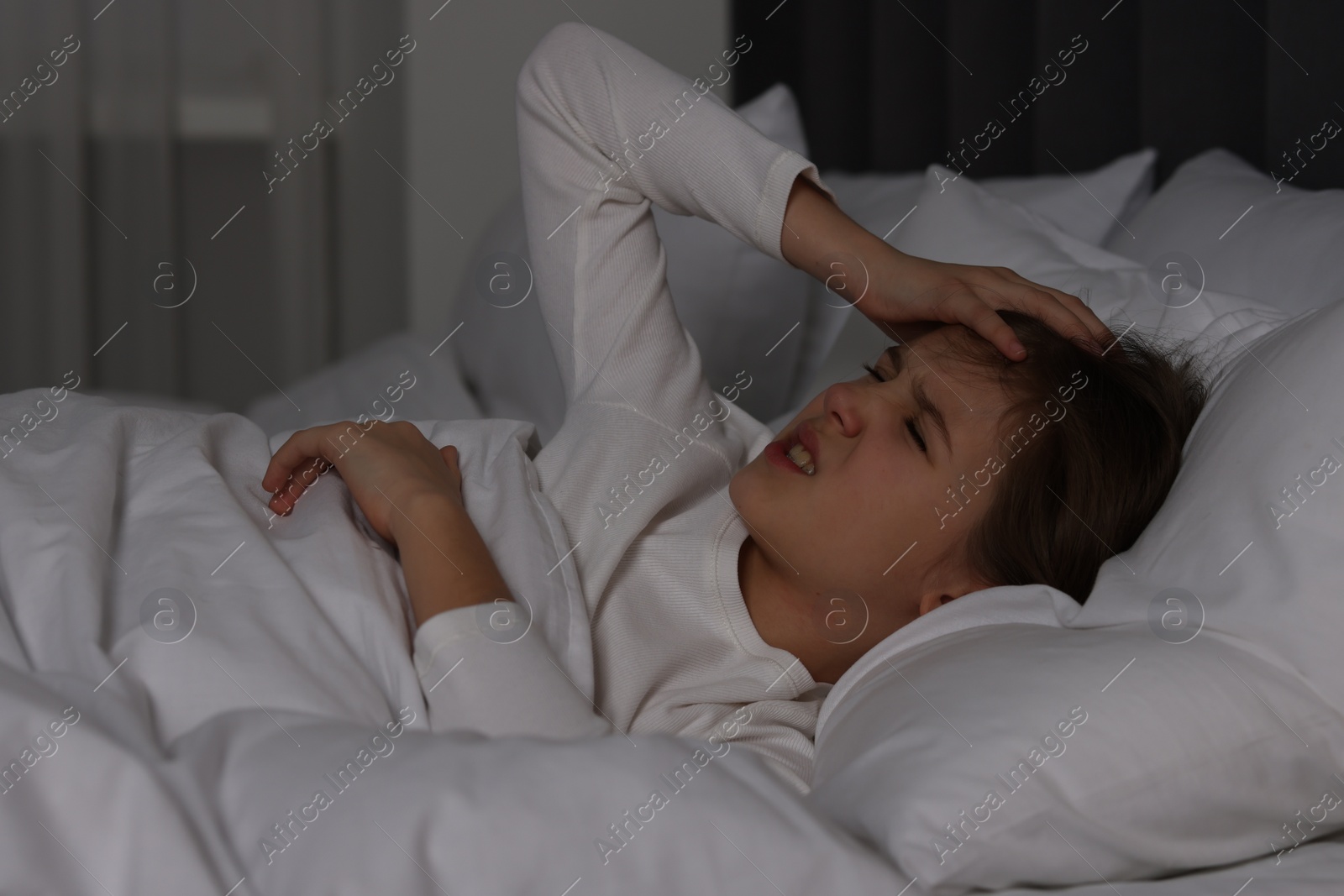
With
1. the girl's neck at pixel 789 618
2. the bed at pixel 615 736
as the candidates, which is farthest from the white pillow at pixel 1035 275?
the girl's neck at pixel 789 618

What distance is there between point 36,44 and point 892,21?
1651mm

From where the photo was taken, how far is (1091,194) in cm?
130

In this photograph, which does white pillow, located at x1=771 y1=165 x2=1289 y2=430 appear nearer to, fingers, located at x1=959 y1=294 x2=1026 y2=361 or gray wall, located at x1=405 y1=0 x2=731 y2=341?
fingers, located at x1=959 y1=294 x2=1026 y2=361

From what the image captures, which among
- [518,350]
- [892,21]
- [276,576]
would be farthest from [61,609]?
[892,21]

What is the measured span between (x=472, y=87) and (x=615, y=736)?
6.88 ft

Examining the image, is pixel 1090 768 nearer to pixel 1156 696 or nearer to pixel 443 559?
pixel 1156 696

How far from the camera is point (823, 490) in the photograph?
0.81 m

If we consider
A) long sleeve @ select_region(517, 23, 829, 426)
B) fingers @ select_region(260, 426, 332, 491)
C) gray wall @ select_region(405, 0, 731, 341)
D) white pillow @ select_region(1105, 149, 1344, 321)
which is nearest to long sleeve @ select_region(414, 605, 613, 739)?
fingers @ select_region(260, 426, 332, 491)

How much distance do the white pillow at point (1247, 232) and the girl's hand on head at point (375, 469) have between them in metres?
0.75

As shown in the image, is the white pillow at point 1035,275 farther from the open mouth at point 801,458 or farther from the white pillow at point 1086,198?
the open mouth at point 801,458

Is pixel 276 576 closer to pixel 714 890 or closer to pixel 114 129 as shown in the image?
pixel 714 890

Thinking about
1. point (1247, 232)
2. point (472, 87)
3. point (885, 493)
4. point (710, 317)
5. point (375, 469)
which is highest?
point (472, 87)

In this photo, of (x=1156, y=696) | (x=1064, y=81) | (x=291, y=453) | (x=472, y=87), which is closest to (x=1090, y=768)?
(x=1156, y=696)

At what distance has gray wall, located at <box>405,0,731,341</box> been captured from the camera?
2350 millimetres
